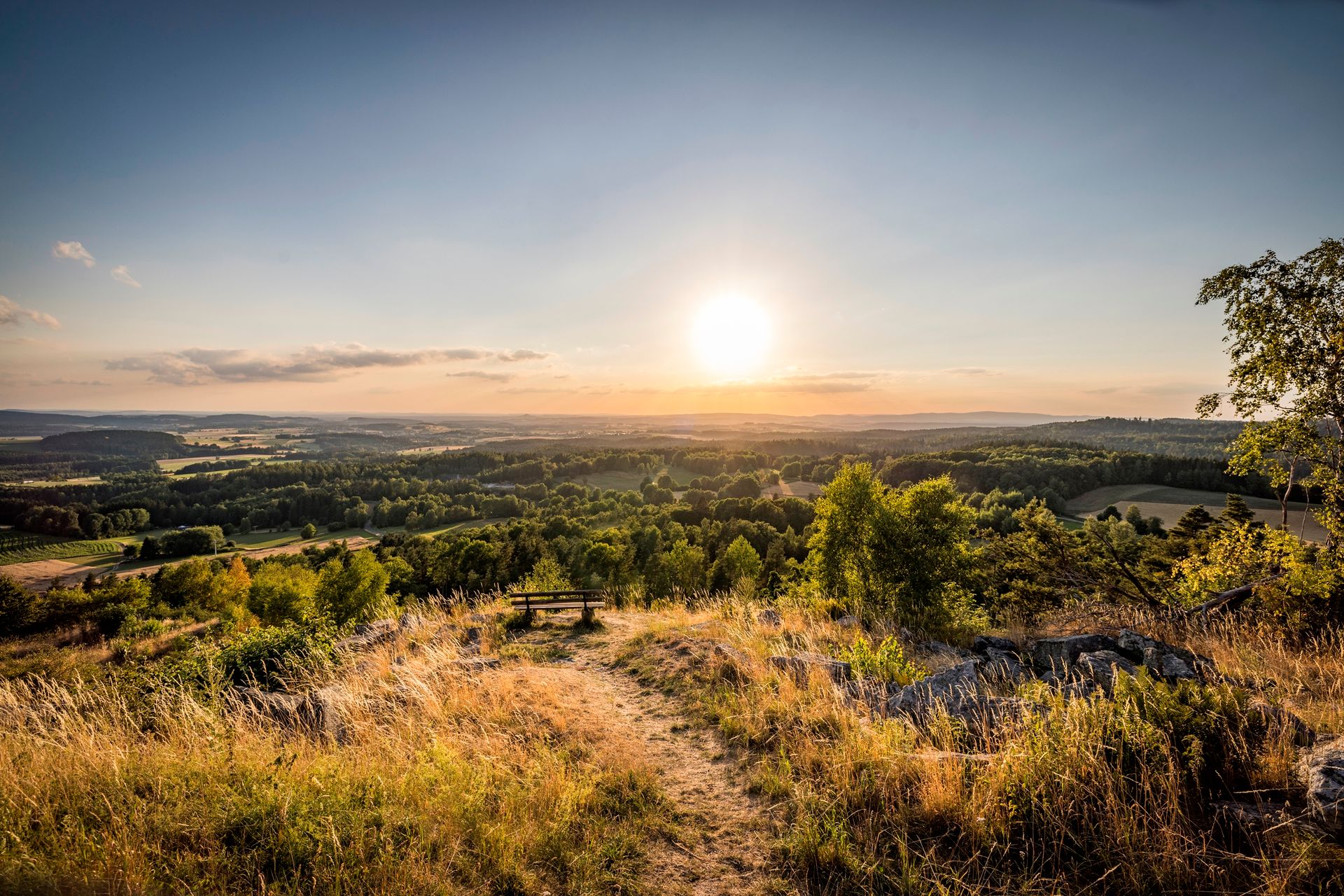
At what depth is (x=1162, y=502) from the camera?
8100cm

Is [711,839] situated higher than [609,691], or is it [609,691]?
[711,839]

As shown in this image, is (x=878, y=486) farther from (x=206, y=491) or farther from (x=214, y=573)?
(x=206, y=491)

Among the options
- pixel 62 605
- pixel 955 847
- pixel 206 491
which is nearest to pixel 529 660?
pixel 955 847

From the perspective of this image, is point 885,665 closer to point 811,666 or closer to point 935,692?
point 811,666

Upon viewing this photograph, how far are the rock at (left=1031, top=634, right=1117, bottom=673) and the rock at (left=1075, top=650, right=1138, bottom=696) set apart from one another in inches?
19.6

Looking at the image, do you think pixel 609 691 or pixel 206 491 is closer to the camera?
pixel 609 691

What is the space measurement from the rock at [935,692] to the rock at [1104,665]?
1392 mm

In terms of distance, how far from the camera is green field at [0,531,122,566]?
84.7 m

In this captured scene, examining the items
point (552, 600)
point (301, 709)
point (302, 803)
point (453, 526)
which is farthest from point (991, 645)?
point (453, 526)

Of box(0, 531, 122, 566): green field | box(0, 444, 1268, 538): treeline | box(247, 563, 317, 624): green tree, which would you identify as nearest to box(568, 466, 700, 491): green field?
box(0, 444, 1268, 538): treeline

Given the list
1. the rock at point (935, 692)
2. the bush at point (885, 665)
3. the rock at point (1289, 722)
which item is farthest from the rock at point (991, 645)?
the rock at point (1289, 722)

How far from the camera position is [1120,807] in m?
3.97

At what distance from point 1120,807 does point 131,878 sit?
763cm

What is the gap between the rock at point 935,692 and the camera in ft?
20.1
